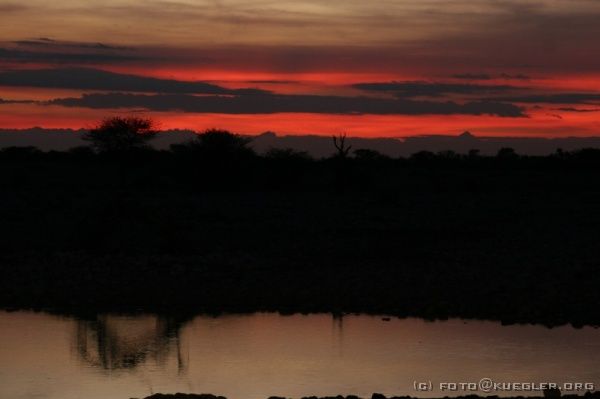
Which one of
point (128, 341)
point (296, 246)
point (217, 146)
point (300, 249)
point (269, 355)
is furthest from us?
point (217, 146)

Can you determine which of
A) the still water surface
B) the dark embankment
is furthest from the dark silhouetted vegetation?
the still water surface

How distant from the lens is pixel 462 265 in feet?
76.6

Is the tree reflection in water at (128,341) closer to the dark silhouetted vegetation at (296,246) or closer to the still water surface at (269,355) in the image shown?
the still water surface at (269,355)

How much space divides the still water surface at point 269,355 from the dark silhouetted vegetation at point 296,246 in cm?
111

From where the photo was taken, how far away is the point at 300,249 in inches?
1014

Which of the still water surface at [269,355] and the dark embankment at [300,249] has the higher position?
the dark embankment at [300,249]

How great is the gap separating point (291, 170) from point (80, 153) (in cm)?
2873

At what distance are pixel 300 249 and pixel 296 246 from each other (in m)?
0.50

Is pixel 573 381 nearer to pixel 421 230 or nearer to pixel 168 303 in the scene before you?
pixel 168 303

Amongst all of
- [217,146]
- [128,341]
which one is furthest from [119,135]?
[128,341]

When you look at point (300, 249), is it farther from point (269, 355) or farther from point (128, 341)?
point (269, 355)

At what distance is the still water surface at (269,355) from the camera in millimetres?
13633

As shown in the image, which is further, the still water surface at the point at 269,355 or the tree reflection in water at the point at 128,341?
the tree reflection in water at the point at 128,341

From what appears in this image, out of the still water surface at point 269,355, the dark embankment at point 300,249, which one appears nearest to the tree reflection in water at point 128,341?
the still water surface at point 269,355
